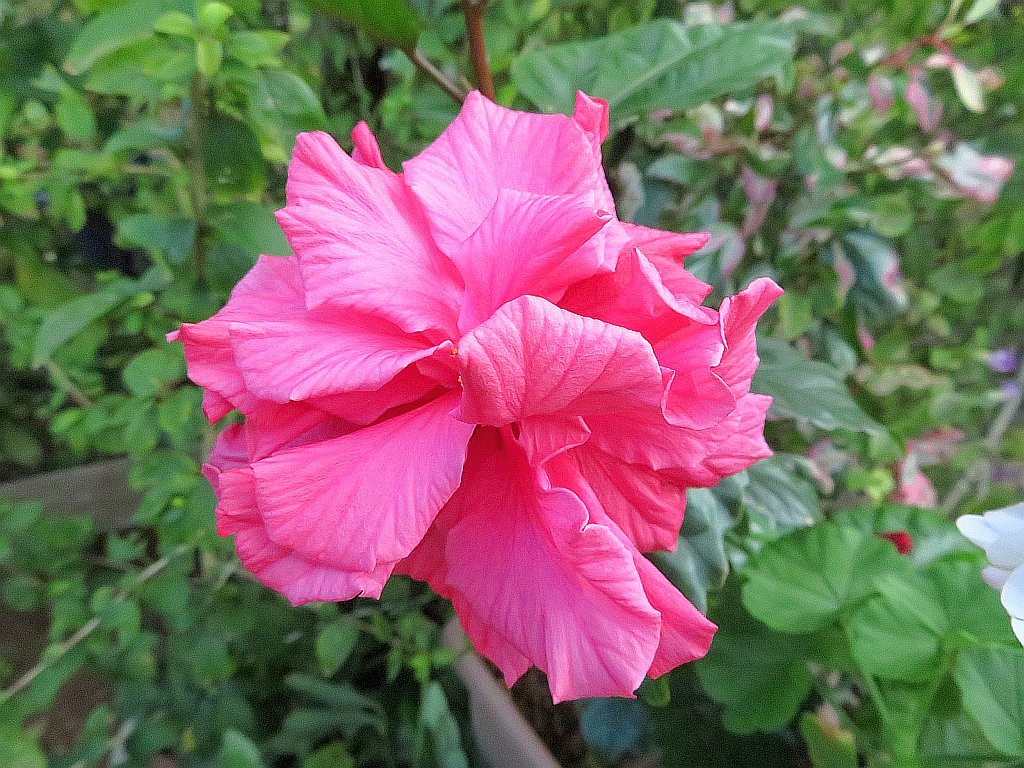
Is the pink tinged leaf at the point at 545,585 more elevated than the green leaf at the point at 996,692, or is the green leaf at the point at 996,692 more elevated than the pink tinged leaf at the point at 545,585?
the pink tinged leaf at the point at 545,585

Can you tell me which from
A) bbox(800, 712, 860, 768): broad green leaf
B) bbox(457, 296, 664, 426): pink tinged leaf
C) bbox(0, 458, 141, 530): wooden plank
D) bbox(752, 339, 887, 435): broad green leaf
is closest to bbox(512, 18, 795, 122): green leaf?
bbox(752, 339, 887, 435): broad green leaf

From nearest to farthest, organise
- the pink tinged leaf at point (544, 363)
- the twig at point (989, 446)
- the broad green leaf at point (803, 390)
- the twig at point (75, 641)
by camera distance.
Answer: the pink tinged leaf at point (544, 363), the broad green leaf at point (803, 390), the twig at point (75, 641), the twig at point (989, 446)

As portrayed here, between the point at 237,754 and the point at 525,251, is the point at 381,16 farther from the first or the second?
the point at 237,754

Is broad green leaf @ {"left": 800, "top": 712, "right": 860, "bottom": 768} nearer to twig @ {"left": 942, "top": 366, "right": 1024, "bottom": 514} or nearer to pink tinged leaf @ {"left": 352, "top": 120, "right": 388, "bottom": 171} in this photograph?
pink tinged leaf @ {"left": 352, "top": 120, "right": 388, "bottom": 171}

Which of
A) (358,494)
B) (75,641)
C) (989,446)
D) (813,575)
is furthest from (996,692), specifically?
(989,446)

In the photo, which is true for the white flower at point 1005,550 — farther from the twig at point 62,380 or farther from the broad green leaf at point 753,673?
the twig at point 62,380

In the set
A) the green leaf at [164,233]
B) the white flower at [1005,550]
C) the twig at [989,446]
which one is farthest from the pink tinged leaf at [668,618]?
the twig at [989,446]
